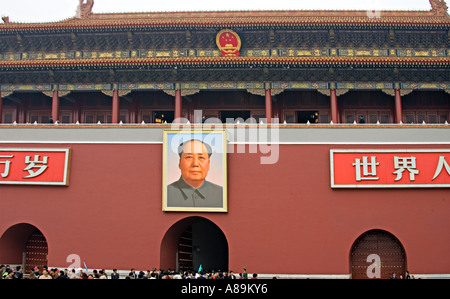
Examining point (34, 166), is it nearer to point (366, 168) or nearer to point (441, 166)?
point (366, 168)

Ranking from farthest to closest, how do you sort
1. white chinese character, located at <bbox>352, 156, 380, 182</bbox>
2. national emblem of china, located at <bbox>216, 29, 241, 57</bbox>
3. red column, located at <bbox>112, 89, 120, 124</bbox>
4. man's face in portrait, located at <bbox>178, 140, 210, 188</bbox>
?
1. national emblem of china, located at <bbox>216, 29, 241, 57</bbox>
2. red column, located at <bbox>112, 89, 120, 124</bbox>
3. man's face in portrait, located at <bbox>178, 140, 210, 188</bbox>
4. white chinese character, located at <bbox>352, 156, 380, 182</bbox>

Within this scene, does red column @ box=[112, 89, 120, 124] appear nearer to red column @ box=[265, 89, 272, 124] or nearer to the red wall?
the red wall

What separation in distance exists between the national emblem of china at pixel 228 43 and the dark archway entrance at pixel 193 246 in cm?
626

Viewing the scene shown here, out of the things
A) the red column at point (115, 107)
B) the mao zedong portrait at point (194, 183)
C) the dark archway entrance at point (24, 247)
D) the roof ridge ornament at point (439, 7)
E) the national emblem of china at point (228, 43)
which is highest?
the roof ridge ornament at point (439, 7)

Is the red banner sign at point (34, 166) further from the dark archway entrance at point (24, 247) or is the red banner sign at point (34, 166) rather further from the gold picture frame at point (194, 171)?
the gold picture frame at point (194, 171)

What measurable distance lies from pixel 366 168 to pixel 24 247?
10697 mm

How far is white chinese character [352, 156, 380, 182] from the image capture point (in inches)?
586

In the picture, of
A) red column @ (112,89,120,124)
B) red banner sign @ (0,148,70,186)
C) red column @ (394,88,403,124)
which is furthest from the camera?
red column @ (112,89,120,124)

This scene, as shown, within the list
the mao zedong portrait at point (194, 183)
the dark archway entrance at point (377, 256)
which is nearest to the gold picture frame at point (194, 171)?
the mao zedong portrait at point (194, 183)

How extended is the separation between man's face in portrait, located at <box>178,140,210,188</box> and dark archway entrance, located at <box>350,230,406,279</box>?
4845 millimetres

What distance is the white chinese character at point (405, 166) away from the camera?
14.8 meters

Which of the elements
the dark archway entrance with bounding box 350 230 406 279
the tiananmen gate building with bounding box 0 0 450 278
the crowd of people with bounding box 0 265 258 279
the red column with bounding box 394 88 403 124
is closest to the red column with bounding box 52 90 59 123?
the tiananmen gate building with bounding box 0 0 450 278
